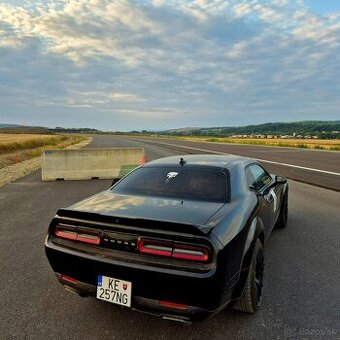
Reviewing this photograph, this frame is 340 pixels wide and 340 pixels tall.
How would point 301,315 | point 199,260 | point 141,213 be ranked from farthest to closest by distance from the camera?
1. point 301,315
2. point 141,213
3. point 199,260

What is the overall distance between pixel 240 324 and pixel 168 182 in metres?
1.61

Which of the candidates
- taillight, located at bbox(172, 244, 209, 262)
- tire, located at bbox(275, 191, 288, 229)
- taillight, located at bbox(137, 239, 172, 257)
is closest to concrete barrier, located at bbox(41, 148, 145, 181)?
tire, located at bbox(275, 191, 288, 229)

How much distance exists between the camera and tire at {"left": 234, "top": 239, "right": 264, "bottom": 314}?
3092 mm

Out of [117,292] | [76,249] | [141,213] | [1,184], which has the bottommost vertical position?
[1,184]

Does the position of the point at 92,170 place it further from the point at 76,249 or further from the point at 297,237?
the point at 76,249

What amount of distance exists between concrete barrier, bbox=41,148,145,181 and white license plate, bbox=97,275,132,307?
30.9 ft

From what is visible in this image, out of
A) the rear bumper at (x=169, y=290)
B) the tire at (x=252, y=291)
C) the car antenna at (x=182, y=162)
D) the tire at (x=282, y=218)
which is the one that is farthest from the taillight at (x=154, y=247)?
the tire at (x=282, y=218)

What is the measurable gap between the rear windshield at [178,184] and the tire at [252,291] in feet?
2.16

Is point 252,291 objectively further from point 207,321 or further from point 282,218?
point 282,218

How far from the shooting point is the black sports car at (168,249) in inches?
102

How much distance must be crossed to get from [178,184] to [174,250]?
49.5 inches

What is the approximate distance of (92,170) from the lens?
1300 cm

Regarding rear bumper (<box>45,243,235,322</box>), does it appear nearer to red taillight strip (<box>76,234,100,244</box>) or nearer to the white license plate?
the white license plate

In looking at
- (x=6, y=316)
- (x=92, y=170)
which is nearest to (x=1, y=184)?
(x=92, y=170)
